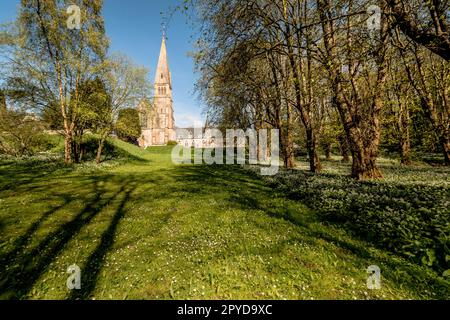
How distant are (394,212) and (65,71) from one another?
96.8ft

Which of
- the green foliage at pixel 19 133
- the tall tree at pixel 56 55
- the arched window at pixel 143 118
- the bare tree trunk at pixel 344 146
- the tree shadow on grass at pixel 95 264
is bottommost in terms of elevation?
the tree shadow on grass at pixel 95 264

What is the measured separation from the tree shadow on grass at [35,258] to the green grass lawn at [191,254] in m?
0.03

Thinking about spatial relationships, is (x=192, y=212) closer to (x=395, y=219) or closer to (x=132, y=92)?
(x=395, y=219)

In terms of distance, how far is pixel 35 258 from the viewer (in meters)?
5.84

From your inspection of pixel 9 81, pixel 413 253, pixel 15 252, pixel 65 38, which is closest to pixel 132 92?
pixel 65 38

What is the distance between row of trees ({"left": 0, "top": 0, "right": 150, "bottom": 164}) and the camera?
69.1ft

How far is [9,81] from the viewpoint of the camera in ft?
67.4

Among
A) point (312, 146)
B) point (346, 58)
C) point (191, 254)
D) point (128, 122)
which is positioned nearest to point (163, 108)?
point (128, 122)

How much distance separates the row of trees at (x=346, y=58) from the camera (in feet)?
25.7

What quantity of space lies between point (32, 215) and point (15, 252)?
Answer: 3417mm

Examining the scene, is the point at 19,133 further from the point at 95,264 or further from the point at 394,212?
the point at 394,212

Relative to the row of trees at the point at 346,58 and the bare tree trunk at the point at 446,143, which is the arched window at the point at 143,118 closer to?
the row of trees at the point at 346,58

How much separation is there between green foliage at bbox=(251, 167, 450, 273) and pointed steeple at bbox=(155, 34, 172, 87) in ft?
359

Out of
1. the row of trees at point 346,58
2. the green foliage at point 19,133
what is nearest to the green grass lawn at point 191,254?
the row of trees at point 346,58
